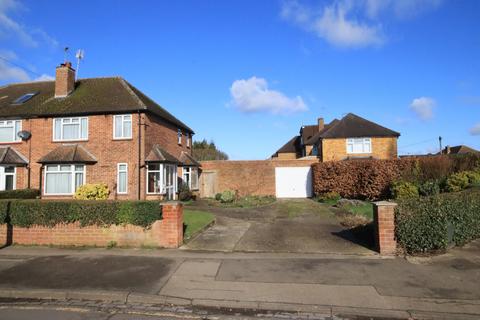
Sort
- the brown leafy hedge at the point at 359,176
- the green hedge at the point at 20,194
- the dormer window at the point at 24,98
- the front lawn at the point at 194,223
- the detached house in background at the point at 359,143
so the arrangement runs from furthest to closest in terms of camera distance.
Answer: the detached house in background at the point at 359,143 < the dormer window at the point at 24,98 < the brown leafy hedge at the point at 359,176 < the green hedge at the point at 20,194 < the front lawn at the point at 194,223

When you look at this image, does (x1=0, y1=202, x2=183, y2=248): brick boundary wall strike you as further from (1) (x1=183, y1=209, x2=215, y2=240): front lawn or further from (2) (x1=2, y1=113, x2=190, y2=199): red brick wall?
(2) (x1=2, y1=113, x2=190, y2=199): red brick wall

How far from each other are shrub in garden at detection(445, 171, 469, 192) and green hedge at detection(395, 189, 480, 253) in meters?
7.49

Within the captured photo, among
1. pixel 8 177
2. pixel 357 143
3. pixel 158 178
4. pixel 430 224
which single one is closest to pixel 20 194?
pixel 8 177

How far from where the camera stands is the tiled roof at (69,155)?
62.8ft

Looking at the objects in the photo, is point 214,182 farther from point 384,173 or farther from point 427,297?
point 427,297

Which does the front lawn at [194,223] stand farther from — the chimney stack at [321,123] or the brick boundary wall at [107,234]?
the chimney stack at [321,123]

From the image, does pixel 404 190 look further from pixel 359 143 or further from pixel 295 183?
pixel 359 143

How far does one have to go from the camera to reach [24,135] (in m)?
20.4

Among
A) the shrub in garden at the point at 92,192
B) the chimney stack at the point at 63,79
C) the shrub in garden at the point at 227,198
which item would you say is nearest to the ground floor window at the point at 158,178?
the shrub in garden at the point at 92,192

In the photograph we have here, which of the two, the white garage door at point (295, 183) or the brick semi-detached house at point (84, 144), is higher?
the brick semi-detached house at point (84, 144)

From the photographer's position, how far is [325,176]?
24.0m

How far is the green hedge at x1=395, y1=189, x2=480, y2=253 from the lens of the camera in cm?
834

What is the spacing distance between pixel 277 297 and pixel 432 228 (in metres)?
4.78

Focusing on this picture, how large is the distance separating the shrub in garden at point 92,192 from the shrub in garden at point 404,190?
15.6 metres
